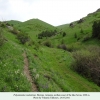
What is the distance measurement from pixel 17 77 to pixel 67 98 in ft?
15.0

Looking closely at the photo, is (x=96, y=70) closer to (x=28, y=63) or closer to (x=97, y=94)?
(x=28, y=63)

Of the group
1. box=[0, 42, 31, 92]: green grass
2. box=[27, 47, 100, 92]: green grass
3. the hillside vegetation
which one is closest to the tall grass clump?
the hillside vegetation

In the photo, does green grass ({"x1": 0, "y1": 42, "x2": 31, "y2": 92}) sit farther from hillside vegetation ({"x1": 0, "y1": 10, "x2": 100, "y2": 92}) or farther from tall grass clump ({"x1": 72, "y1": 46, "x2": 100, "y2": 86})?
tall grass clump ({"x1": 72, "y1": 46, "x2": 100, "y2": 86})

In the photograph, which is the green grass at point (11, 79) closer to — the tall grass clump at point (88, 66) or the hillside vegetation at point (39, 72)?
the hillside vegetation at point (39, 72)

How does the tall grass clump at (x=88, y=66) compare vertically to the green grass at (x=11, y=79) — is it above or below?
below

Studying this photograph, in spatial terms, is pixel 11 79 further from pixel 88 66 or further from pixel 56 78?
pixel 88 66

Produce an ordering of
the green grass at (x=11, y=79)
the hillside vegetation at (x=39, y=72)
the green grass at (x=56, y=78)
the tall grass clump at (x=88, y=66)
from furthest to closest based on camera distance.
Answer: the tall grass clump at (x=88, y=66), the green grass at (x=56, y=78), the hillside vegetation at (x=39, y=72), the green grass at (x=11, y=79)

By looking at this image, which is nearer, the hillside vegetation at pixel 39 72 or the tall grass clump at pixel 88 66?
the hillside vegetation at pixel 39 72

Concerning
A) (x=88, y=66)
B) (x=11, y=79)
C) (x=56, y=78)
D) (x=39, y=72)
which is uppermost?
(x=11, y=79)

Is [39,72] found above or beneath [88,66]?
above

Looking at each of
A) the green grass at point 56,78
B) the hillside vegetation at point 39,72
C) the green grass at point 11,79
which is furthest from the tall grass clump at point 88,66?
the green grass at point 11,79

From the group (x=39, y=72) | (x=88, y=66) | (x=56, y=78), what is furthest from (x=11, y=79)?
(x=88, y=66)

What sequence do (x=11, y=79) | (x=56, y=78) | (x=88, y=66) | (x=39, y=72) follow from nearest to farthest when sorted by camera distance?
1. (x=11, y=79)
2. (x=39, y=72)
3. (x=56, y=78)
4. (x=88, y=66)

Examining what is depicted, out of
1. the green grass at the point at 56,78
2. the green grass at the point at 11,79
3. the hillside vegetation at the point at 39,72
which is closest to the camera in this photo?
the green grass at the point at 11,79
